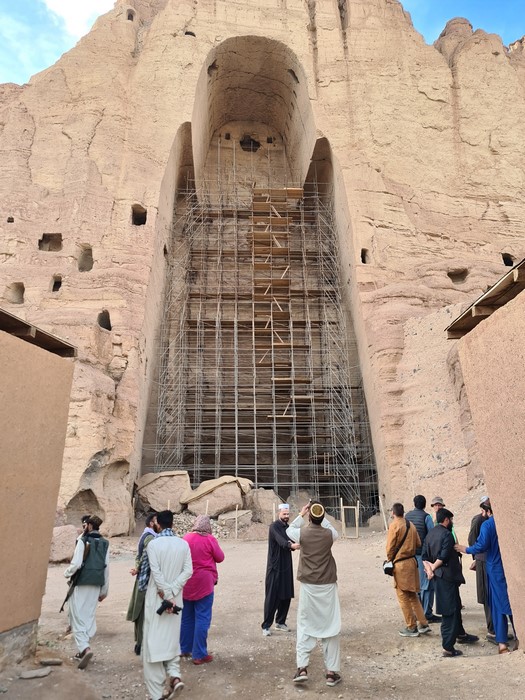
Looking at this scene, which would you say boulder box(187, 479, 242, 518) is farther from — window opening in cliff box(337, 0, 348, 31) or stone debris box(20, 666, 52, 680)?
window opening in cliff box(337, 0, 348, 31)

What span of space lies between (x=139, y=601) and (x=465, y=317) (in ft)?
12.6

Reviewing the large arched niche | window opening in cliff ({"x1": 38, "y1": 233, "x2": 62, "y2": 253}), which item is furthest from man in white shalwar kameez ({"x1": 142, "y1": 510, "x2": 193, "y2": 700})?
the large arched niche

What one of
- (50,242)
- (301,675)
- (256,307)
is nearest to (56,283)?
(50,242)

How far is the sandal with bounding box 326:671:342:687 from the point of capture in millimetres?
3916

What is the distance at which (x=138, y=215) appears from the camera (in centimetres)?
1672

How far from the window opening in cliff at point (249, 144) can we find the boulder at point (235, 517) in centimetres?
1624

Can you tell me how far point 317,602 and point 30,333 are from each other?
3411 millimetres

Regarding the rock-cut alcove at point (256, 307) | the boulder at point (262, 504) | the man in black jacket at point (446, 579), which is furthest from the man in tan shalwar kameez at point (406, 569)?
the rock-cut alcove at point (256, 307)

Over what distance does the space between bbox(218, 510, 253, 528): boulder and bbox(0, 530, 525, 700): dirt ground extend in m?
5.74

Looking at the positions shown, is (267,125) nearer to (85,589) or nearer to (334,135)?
(334,135)

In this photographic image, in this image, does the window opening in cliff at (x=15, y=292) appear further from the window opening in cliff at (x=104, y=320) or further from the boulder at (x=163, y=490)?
the boulder at (x=163, y=490)

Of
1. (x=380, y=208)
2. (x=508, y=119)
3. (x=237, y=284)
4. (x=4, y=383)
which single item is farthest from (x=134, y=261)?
(x=508, y=119)

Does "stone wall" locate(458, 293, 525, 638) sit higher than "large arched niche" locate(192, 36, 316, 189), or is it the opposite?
"large arched niche" locate(192, 36, 316, 189)

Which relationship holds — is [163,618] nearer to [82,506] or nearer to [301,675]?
[301,675]
